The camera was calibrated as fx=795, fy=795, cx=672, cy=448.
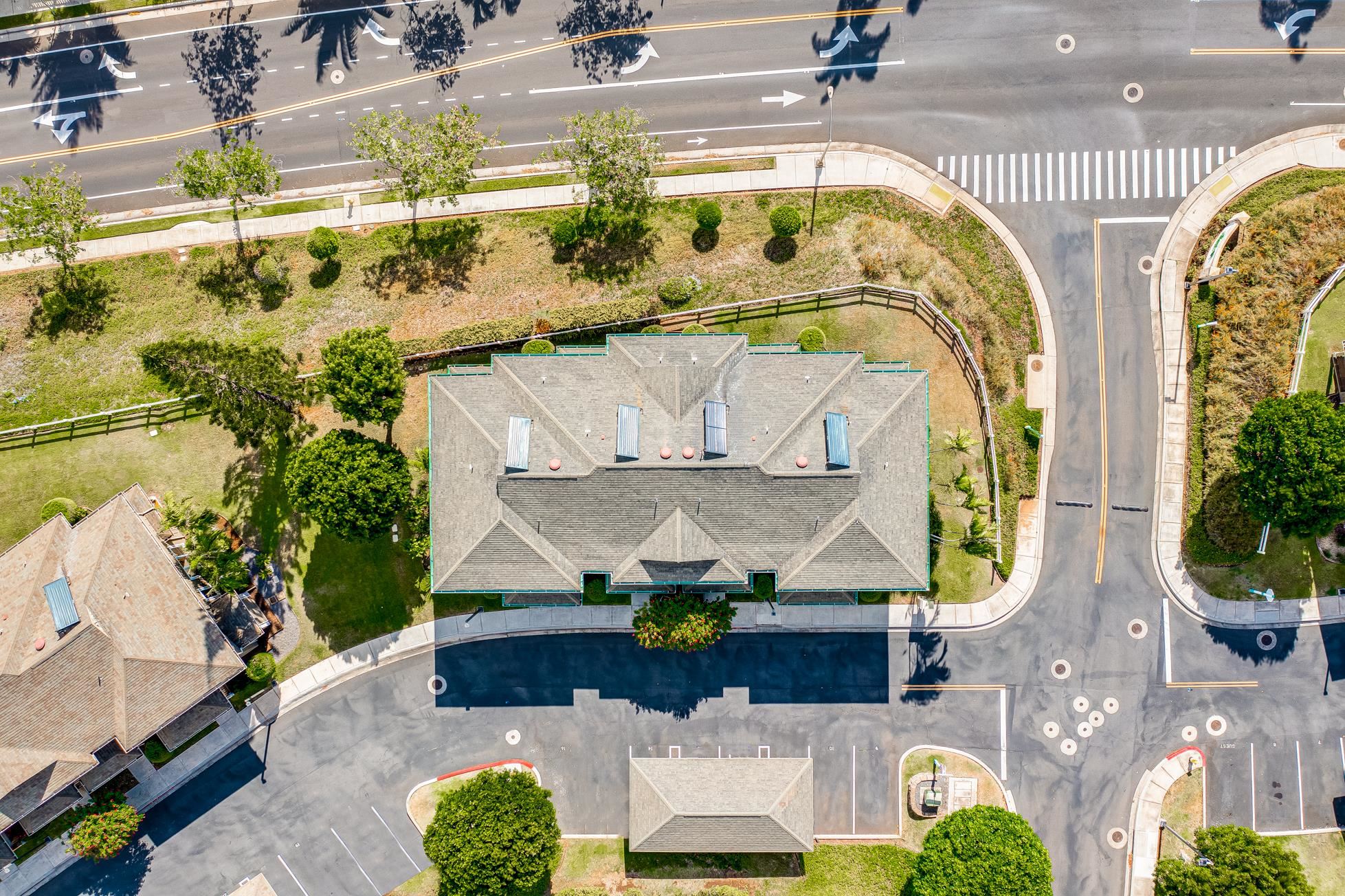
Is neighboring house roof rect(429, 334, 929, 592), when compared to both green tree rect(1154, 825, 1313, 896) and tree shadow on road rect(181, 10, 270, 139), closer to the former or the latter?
green tree rect(1154, 825, 1313, 896)

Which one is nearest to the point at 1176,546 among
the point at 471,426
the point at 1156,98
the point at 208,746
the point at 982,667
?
the point at 982,667

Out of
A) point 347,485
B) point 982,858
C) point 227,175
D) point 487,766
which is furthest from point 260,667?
point 982,858

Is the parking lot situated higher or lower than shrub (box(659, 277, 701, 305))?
lower

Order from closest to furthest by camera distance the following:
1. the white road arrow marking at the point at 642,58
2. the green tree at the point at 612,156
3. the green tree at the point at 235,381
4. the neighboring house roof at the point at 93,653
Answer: the neighboring house roof at the point at 93,653 < the green tree at the point at 235,381 < the green tree at the point at 612,156 < the white road arrow marking at the point at 642,58

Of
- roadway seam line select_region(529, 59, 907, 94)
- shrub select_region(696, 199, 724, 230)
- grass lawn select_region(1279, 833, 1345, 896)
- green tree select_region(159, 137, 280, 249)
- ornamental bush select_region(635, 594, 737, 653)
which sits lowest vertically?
grass lawn select_region(1279, 833, 1345, 896)

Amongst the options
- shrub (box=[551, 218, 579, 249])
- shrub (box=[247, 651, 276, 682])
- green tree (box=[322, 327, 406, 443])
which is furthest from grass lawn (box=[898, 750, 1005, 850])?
shrub (box=[247, 651, 276, 682])

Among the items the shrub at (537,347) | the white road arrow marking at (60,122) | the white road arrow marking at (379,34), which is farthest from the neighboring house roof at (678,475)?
the white road arrow marking at (60,122)

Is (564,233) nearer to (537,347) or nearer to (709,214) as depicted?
(537,347)

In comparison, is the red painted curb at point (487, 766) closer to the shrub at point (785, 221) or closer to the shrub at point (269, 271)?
the shrub at point (269, 271)
